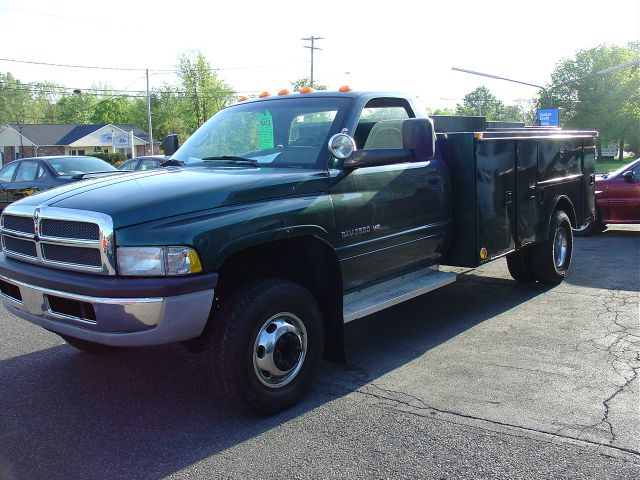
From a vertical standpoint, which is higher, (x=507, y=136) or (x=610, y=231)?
(x=507, y=136)

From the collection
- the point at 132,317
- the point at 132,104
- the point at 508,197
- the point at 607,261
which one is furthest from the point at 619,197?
the point at 132,104

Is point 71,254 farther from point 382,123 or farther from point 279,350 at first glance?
point 382,123

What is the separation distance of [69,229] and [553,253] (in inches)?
211

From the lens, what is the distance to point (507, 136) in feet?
19.6

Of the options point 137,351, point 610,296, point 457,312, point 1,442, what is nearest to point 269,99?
point 137,351

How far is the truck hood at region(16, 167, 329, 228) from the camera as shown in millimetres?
3447

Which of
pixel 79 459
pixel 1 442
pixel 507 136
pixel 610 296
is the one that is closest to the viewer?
pixel 79 459

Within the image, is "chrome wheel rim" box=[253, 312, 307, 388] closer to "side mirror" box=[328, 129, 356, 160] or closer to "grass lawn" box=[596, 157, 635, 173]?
"side mirror" box=[328, 129, 356, 160]

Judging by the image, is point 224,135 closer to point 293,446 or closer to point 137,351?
point 137,351

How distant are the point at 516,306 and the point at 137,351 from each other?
12.4 ft

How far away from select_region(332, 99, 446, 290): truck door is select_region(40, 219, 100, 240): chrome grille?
5.31 feet

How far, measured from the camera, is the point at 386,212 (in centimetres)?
471

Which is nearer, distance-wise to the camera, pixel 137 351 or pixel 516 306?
pixel 137 351

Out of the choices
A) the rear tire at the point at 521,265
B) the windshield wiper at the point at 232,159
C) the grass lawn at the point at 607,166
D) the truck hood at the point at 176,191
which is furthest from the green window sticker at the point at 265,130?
the grass lawn at the point at 607,166
